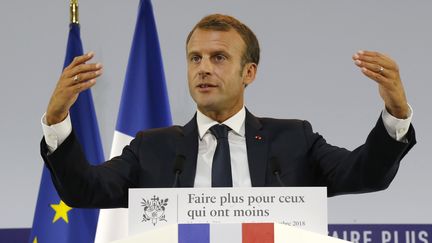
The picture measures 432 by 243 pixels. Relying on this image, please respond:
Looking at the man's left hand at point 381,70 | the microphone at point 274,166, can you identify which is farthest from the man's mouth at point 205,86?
the man's left hand at point 381,70

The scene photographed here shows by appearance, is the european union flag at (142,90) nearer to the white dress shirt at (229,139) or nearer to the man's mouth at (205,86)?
the white dress shirt at (229,139)

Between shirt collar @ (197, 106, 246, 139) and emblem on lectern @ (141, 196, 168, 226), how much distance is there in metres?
0.75

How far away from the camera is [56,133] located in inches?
91.4

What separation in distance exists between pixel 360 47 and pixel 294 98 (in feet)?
1.64

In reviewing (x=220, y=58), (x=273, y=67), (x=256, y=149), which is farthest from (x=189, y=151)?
(x=273, y=67)

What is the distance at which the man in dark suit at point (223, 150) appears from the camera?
236 centimetres

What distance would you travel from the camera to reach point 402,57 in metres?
4.61

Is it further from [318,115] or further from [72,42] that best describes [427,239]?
[72,42]

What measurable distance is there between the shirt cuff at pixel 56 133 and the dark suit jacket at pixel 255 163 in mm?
18

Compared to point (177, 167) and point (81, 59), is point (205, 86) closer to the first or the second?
point (177, 167)

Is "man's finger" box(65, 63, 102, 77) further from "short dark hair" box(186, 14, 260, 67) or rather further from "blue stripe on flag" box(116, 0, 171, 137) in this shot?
"blue stripe on flag" box(116, 0, 171, 137)

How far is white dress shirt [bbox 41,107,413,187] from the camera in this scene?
90.7 inches

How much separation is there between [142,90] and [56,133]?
2.00m

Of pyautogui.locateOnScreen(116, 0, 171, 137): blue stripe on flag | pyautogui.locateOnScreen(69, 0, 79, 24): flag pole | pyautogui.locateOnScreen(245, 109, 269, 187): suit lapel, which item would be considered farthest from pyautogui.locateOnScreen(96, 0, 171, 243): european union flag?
pyautogui.locateOnScreen(245, 109, 269, 187): suit lapel
